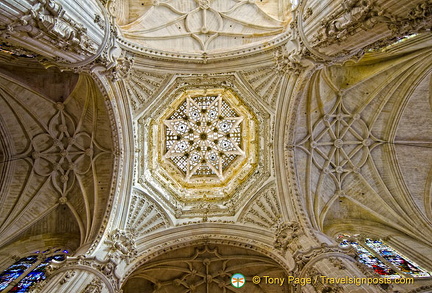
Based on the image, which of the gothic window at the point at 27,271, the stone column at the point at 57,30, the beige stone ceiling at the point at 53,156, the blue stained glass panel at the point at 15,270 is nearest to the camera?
the stone column at the point at 57,30

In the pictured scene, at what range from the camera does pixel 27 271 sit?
1123cm

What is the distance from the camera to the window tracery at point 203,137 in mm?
15062

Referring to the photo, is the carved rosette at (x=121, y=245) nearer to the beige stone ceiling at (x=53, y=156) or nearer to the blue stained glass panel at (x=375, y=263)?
the beige stone ceiling at (x=53, y=156)

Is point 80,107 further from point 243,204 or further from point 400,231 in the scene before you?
point 400,231

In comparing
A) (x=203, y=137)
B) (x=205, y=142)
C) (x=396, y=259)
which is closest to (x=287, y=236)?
(x=396, y=259)

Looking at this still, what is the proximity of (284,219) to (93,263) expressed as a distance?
723 cm

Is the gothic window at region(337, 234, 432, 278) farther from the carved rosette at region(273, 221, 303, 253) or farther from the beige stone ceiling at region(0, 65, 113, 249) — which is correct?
the beige stone ceiling at region(0, 65, 113, 249)

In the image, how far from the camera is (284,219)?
468 inches

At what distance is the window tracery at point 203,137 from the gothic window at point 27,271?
6643mm

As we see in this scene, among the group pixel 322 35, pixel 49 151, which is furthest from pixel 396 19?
pixel 49 151

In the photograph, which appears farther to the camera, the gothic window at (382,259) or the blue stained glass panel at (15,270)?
the blue stained glass panel at (15,270)

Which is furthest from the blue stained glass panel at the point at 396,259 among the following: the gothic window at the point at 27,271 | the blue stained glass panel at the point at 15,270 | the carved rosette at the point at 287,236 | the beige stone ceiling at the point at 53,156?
the blue stained glass panel at the point at 15,270

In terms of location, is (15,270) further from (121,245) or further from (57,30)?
(57,30)

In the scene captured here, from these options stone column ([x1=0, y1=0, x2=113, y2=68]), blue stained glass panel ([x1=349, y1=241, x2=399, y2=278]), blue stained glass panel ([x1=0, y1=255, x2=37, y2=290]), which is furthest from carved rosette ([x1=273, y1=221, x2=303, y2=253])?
blue stained glass panel ([x1=0, y1=255, x2=37, y2=290])
